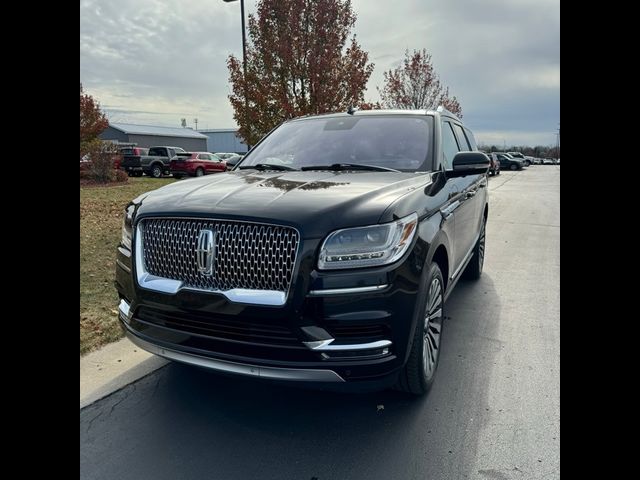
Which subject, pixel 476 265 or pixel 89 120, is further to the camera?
pixel 89 120

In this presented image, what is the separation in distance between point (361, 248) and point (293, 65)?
1059 centimetres

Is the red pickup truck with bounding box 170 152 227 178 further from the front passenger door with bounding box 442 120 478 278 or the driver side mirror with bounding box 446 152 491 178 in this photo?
the driver side mirror with bounding box 446 152 491 178

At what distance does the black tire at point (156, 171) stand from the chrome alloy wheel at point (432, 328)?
2665 cm

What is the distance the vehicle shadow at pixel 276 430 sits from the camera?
244 centimetres

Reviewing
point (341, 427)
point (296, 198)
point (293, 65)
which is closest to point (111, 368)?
point (341, 427)

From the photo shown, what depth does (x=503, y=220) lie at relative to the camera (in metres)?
11.8

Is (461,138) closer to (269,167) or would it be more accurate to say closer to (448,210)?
(448,210)

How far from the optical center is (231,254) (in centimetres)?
248

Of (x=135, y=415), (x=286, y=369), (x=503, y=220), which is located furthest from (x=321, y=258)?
(x=503, y=220)

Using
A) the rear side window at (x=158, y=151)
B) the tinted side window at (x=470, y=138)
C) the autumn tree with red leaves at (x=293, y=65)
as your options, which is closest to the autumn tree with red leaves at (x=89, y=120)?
the rear side window at (x=158, y=151)

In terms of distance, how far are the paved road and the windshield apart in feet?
5.37

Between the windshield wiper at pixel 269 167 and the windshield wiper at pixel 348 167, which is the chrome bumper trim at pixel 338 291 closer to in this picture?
the windshield wiper at pixel 348 167
